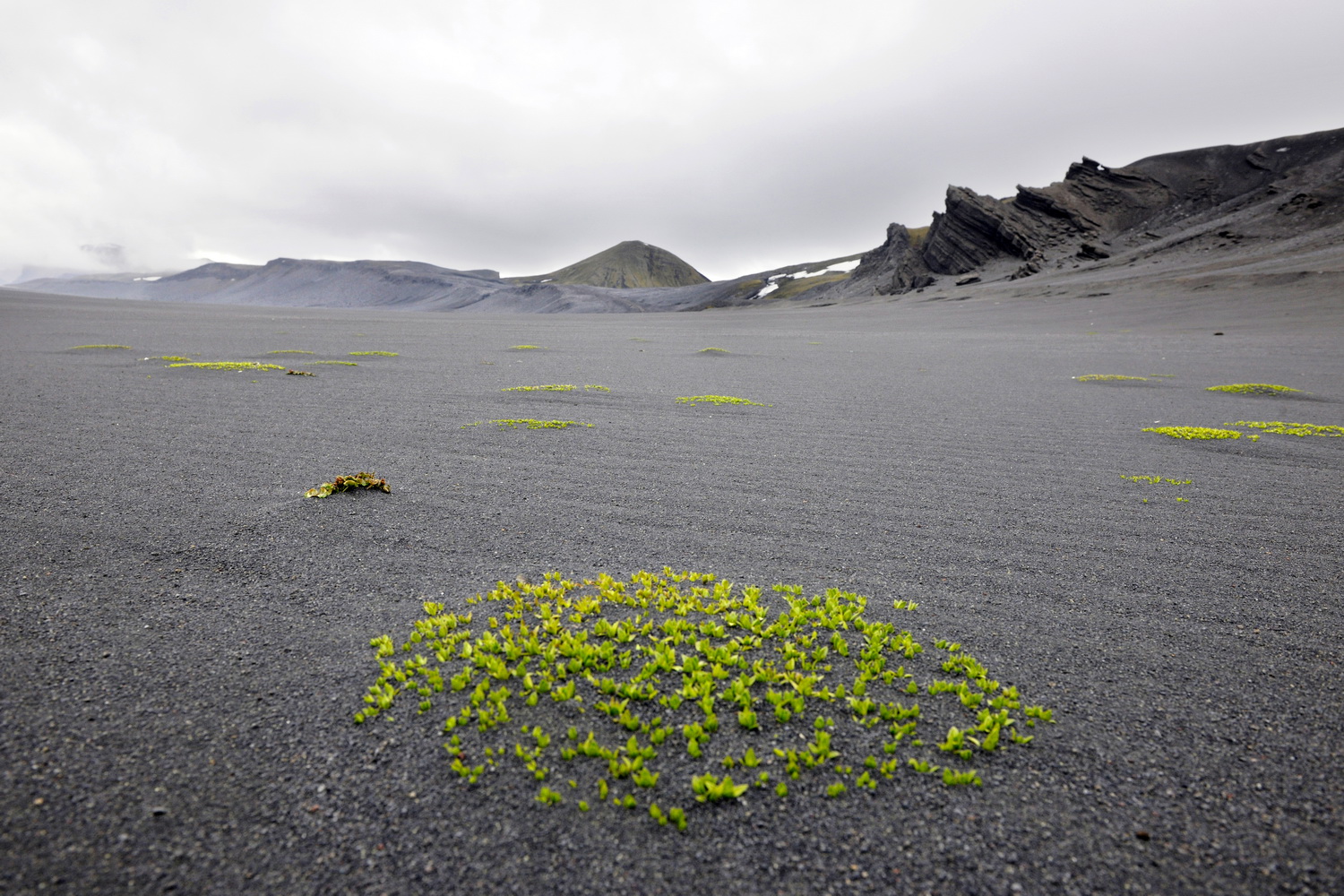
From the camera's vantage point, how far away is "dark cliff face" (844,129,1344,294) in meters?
142

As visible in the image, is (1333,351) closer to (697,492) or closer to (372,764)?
(697,492)

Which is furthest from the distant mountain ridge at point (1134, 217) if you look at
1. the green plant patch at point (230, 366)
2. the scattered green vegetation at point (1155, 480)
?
the green plant patch at point (230, 366)

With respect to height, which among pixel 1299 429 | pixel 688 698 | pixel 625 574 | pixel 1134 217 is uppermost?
pixel 1134 217

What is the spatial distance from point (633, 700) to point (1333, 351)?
45.3 meters

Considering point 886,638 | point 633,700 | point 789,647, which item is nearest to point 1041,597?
point 886,638

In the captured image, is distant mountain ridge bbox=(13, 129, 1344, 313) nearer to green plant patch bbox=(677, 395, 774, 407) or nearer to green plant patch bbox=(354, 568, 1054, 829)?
green plant patch bbox=(677, 395, 774, 407)

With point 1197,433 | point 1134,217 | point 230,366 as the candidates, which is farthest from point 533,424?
point 1134,217

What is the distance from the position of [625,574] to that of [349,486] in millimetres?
4469

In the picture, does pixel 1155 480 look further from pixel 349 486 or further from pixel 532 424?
pixel 349 486

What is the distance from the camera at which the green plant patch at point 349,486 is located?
7.96 metres

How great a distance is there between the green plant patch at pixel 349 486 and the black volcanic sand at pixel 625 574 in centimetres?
21

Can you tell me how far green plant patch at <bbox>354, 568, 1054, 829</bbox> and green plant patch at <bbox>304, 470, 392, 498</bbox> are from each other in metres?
3.64

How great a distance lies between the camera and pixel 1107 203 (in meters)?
163

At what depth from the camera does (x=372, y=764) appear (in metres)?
3.70
